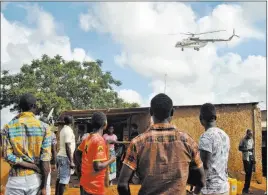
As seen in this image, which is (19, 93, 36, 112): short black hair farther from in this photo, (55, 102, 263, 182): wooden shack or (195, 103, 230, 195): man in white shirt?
(55, 102, 263, 182): wooden shack

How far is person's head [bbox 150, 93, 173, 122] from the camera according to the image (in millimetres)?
2773

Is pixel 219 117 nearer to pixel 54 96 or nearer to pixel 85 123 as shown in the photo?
pixel 85 123

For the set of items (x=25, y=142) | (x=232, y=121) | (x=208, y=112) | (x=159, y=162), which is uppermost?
(x=232, y=121)

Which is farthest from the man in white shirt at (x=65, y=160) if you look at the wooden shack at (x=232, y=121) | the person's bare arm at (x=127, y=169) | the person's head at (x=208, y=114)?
the wooden shack at (x=232, y=121)

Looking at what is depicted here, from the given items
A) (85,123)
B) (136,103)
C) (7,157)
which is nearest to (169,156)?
(7,157)

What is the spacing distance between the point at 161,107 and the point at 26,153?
1.61 m

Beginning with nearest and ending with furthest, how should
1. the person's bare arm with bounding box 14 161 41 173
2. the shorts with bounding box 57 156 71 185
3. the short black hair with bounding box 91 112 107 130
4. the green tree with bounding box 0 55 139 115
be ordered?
the person's bare arm with bounding box 14 161 41 173 → the short black hair with bounding box 91 112 107 130 → the shorts with bounding box 57 156 71 185 → the green tree with bounding box 0 55 139 115

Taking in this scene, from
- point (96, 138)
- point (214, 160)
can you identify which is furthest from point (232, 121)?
point (214, 160)

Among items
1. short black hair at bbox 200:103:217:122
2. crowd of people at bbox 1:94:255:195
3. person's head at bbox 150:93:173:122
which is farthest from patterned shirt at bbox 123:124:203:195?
short black hair at bbox 200:103:217:122

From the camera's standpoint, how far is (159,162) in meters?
2.64

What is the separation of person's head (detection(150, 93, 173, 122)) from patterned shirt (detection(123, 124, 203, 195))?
12cm

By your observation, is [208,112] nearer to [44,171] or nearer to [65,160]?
[44,171]

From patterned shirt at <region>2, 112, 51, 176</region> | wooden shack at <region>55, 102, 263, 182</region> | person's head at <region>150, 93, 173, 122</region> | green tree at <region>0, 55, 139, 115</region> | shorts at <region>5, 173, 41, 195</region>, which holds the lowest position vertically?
shorts at <region>5, 173, 41, 195</region>

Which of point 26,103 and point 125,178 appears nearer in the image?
point 125,178
